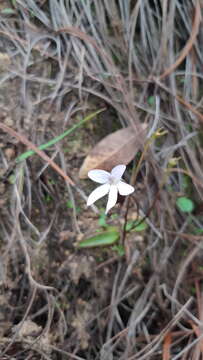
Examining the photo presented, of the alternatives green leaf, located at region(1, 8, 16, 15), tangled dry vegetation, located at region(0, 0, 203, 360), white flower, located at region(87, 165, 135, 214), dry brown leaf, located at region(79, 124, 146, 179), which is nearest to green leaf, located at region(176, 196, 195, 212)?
tangled dry vegetation, located at region(0, 0, 203, 360)

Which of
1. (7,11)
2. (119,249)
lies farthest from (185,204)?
(7,11)

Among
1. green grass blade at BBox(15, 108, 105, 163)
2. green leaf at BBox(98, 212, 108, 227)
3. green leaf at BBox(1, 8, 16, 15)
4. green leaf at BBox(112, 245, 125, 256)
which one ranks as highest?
green leaf at BBox(1, 8, 16, 15)

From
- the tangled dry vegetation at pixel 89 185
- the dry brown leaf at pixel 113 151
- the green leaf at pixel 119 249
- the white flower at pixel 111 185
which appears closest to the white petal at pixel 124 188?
the white flower at pixel 111 185

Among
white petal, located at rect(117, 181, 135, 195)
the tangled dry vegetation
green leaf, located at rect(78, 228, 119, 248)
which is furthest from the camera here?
green leaf, located at rect(78, 228, 119, 248)

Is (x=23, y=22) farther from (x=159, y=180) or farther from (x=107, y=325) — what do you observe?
(x=107, y=325)

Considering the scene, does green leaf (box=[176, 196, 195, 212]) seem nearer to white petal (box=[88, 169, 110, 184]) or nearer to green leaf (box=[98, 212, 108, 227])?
green leaf (box=[98, 212, 108, 227])
